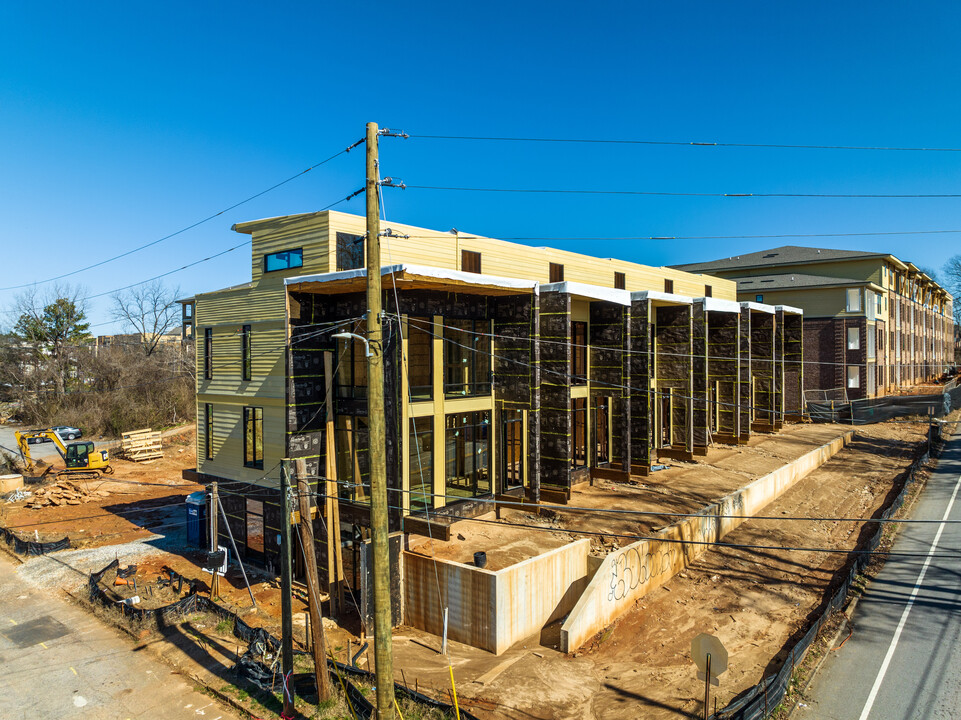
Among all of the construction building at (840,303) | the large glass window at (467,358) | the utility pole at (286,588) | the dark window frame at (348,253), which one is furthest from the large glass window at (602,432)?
the construction building at (840,303)

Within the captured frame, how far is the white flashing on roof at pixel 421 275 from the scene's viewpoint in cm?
1669

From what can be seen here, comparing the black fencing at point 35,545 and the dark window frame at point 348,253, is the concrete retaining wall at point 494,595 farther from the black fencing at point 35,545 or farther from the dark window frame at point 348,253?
the black fencing at point 35,545

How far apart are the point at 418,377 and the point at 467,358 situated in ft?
7.97

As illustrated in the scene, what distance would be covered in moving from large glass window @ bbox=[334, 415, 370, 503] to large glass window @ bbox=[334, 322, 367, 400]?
92 cm

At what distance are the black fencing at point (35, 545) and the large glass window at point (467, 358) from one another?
18.7 m

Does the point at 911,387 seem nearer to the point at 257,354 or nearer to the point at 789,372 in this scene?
the point at 789,372

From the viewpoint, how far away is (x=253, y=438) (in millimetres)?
22156

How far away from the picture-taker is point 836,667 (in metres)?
14.3

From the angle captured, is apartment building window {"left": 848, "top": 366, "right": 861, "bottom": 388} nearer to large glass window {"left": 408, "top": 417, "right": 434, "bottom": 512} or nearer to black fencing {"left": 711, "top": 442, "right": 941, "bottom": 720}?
black fencing {"left": 711, "top": 442, "right": 941, "bottom": 720}

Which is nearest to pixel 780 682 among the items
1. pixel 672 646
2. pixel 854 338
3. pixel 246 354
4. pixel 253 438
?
pixel 672 646

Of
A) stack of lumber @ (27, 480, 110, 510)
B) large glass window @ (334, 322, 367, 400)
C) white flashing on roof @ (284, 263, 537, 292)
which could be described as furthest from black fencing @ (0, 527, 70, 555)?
white flashing on roof @ (284, 263, 537, 292)

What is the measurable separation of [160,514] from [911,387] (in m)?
70.5

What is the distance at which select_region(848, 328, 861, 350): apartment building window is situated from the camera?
4722 centimetres

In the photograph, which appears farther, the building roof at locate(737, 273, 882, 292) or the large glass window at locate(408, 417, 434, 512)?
the building roof at locate(737, 273, 882, 292)
